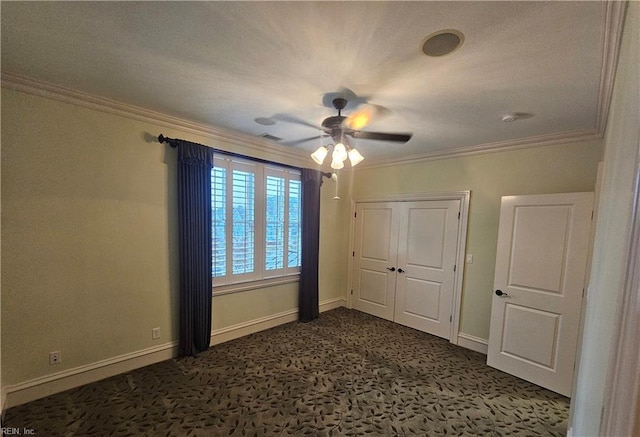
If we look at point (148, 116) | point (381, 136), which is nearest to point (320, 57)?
point (381, 136)

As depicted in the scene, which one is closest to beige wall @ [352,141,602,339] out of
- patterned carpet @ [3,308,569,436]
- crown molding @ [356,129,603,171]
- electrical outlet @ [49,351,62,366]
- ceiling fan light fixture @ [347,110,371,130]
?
crown molding @ [356,129,603,171]

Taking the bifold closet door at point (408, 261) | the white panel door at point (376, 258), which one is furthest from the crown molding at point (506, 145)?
the white panel door at point (376, 258)

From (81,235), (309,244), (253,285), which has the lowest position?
(253,285)

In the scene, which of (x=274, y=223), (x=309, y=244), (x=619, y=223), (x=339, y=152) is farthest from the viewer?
(x=309, y=244)

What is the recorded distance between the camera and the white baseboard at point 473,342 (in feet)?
11.0

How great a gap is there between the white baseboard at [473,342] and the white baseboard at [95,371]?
2857 mm

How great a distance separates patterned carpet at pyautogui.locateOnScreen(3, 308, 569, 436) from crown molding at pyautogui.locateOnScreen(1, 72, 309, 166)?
8.26 feet

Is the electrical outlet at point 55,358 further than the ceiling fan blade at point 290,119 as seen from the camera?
No

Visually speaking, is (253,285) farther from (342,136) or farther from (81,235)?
(342,136)

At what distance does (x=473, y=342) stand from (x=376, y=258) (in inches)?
68.9

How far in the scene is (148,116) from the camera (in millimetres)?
2686

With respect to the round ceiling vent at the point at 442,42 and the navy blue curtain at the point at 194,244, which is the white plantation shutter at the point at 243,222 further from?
the round ceiling vent at the point at 442,42

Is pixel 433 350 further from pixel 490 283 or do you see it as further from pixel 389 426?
pixel 389 426

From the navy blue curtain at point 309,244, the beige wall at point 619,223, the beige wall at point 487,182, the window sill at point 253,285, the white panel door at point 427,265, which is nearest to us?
the beige wall at point 619,223
